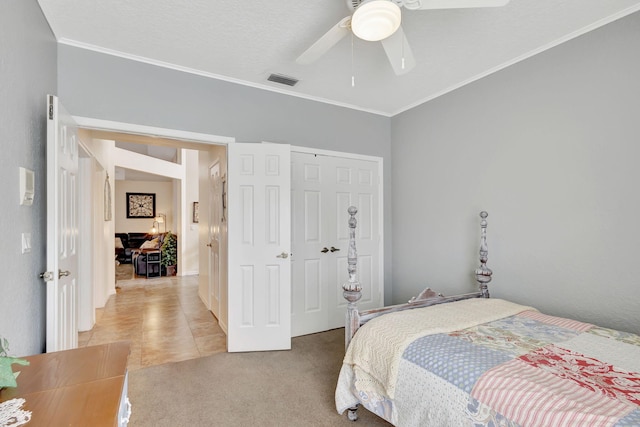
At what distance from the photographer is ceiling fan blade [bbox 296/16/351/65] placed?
1.77 m

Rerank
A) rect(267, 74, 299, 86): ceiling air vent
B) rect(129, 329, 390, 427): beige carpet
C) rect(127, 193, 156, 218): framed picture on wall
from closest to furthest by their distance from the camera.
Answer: rect(129, 329, 390, 427): beige carpet
rect(267, 74, 299, 86): ceiling air vent
rect(127, 193, 156, 218): framed picture on wall

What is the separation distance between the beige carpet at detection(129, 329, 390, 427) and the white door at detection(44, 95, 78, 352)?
0.73m

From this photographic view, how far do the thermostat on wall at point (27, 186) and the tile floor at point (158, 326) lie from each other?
1418mm

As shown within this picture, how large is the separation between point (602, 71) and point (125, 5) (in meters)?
3.34

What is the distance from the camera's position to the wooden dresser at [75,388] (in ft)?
2.94

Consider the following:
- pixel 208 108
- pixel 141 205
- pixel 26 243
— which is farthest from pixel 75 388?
pixel 141 205

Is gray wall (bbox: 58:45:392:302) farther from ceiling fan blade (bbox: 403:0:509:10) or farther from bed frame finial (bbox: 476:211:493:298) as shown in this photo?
ceiling fan blade (bbox: 403:0:509:10)

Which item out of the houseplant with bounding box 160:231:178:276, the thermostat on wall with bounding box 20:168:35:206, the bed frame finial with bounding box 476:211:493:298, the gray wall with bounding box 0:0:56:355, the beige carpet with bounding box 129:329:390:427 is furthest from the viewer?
the houseplant with bounding box 160:231:178:276

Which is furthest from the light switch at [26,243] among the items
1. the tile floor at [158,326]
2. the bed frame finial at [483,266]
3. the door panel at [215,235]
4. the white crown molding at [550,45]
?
the white crown molding at [550,45]

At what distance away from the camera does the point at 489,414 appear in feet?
4.19

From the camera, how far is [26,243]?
1752 millimetres

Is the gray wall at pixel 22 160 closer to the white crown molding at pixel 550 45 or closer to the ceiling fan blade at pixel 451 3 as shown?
the ceiling fan blade at pixel 451 3

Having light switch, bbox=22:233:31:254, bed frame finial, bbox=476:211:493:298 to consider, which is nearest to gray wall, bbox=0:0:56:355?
light switch, bbox=22:233:31:254

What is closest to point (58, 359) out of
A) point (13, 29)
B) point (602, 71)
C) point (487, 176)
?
point (13, 29)
